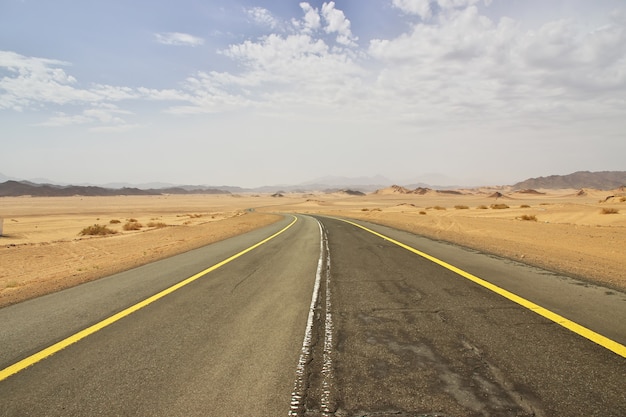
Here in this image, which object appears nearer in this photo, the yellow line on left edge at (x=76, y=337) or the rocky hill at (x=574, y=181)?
the yellow line on left edge at (x=76, y=337)

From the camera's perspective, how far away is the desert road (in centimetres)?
285

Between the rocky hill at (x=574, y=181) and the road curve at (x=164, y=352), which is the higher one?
the rocky hill at (x=574, y=181)

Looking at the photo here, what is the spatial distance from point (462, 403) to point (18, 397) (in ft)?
12.2

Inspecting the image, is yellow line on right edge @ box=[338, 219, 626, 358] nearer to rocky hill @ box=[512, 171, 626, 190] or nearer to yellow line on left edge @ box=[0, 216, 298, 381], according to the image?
yellow line on left edge @ box=[0, 216, 298, 381]

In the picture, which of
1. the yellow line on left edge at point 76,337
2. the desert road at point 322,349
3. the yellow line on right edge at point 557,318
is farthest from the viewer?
the yellow line on right edge at point 557,318

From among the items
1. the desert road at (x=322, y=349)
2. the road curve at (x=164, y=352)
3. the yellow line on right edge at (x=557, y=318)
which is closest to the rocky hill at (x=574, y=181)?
the yellow line on right edge at (x=557, y=318)

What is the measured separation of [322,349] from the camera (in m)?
3.85

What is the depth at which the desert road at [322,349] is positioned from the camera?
2.85 metres

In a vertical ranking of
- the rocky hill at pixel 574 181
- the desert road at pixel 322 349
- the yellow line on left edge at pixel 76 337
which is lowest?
the yellow line on left edge at pixel 76 337

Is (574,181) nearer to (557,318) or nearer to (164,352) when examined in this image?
(557,318)

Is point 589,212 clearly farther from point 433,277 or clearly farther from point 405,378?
point 405,378

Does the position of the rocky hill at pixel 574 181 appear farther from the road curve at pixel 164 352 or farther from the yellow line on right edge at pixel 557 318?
the road curve at pixel 164 352

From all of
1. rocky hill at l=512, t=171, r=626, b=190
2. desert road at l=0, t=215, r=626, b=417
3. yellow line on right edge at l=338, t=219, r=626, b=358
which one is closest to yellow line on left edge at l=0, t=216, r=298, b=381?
desert road at l=0, t=215, r=626, b=417

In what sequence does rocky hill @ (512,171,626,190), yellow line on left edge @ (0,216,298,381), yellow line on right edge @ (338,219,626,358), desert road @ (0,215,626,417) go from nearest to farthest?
1. desert road @ (0,215,626,417)
2. yellow line on left edge @ (0,216,298,381)
3. yellow line on right edge @ (338,219,626,358)
4. rocky hill @ (512,171,626,190)
